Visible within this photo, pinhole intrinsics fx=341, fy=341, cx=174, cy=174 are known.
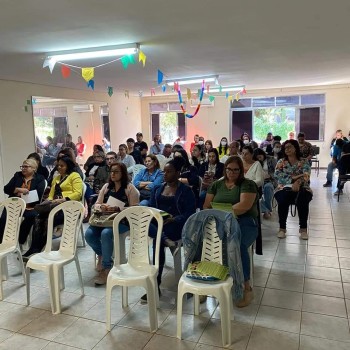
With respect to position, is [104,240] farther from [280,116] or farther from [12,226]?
[280,116]

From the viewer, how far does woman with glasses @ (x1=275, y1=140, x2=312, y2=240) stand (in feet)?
13.8

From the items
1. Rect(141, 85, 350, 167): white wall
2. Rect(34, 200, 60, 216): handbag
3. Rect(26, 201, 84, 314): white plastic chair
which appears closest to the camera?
Rect(26, 201, 84, 314): white plastic chair

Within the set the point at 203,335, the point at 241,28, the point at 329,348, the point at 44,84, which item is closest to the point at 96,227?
the point at 203,335

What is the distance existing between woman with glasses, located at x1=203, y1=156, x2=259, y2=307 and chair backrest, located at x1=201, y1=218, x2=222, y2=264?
0.29 m

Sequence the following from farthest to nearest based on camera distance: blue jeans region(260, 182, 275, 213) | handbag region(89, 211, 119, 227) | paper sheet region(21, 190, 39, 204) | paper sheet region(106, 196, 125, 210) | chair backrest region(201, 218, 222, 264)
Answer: blue jeans region(260, 182, 275, 213) → paper sheet region(21, 190, 39, 204) → paper sheet region(106, 196, 125, 210) → handbag region(89, 211, 119, 227) → chair backrest region(201, 218, 222, 264)

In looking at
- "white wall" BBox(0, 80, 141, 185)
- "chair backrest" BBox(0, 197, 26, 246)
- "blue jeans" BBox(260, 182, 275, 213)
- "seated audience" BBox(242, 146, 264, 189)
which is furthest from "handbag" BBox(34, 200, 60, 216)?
"white wall" BBox(0, 80, 141, 185)

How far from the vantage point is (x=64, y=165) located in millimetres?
3904

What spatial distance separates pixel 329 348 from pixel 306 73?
241 inches

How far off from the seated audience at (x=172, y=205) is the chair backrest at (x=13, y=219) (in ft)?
4.07

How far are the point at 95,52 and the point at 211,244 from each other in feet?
9.46

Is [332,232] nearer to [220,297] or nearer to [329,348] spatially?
[329,348]

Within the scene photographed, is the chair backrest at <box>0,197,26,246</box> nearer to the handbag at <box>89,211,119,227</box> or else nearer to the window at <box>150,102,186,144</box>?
the handbag at <box>89,211,119,227</box>

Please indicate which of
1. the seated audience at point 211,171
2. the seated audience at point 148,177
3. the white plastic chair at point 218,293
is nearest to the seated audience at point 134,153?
the seated audience at point 211,171

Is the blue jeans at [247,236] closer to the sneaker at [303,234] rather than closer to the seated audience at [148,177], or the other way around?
the sneaker at [303,234]
